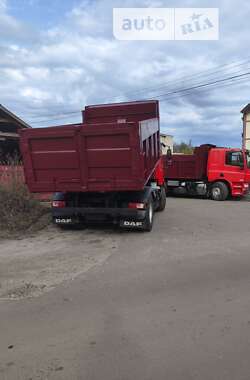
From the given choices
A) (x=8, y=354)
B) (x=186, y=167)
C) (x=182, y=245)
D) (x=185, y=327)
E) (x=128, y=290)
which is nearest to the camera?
(x=8, y=354)

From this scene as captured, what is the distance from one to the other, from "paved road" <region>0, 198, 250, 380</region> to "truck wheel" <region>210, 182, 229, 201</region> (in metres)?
10.4

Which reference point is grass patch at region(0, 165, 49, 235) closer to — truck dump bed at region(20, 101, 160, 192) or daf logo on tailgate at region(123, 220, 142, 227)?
truck dump bed at region(20, 101, 160, 192)

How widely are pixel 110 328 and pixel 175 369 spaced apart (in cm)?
101

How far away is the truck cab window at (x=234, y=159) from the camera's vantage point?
16734 mm

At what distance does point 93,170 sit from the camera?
8.55 m

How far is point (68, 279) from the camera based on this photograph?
567 centimetres

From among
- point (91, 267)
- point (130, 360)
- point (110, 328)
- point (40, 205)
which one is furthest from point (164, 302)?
point (40, 205)

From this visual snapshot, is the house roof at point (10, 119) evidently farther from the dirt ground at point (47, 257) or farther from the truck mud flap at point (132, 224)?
the truck mud flap at point (132, 224)

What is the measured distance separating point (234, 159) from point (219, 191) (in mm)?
1649

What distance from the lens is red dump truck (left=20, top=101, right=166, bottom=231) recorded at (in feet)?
27.1

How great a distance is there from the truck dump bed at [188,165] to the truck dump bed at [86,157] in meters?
9.15

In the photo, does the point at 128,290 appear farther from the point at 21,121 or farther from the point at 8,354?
the point at 21,121

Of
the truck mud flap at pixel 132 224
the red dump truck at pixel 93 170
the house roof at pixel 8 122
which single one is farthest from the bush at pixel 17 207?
the house roof at pixel 8 122

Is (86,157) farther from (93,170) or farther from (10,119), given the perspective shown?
(10,119)
